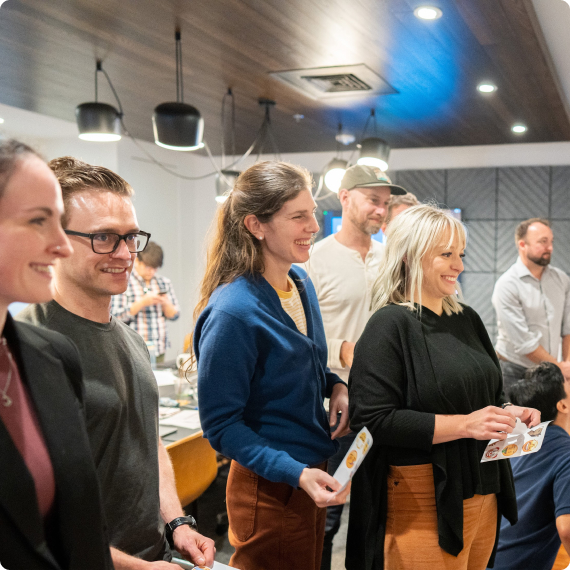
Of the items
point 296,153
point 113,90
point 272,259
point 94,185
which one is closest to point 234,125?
point 113,90

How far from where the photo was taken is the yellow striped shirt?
66.4 inches

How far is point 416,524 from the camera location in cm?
169

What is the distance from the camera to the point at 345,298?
9.04 feet

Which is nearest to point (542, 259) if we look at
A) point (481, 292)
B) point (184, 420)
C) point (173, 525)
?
point (481, 292)

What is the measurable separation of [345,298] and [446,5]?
160 centimetres

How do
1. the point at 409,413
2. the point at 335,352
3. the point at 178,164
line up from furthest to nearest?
1. the point at 178,164
2. the point at 335,352
3. the point at 409,413

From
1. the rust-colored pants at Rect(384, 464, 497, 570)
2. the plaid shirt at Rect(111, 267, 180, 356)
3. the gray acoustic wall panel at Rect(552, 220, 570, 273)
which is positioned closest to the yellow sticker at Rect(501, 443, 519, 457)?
the rust-colored pants at Rect(384, 464, 497, 570)

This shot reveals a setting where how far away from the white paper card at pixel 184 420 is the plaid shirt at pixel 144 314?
56.0 inches

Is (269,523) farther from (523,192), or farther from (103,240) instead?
(523,192)

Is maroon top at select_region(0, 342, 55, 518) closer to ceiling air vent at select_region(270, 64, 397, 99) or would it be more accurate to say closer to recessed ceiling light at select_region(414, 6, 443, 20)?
recessed ceiling light at select_region(414, 6, 443, 20)

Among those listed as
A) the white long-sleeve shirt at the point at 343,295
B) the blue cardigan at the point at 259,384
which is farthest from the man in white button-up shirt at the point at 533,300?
the blue cardigan at the point at 259,384

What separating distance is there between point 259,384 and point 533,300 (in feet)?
11.8

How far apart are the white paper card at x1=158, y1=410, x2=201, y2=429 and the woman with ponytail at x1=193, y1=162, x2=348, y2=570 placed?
1.37 metres

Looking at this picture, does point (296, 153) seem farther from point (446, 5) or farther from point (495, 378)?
point (495, 378)
